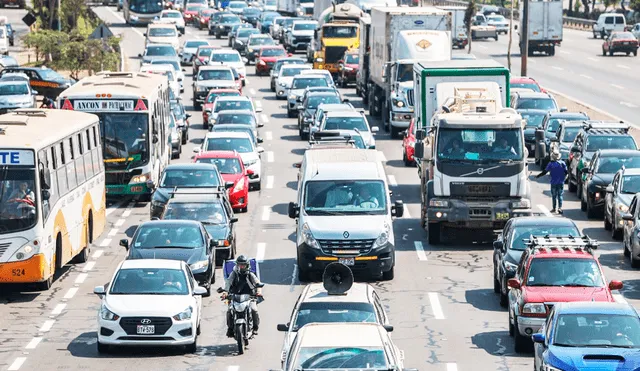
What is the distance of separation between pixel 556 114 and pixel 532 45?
4272 centimetres

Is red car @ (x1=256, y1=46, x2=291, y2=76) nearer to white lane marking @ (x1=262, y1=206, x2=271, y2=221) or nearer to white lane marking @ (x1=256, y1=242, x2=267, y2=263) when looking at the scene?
white lane marking @ (x1=262, y1=206, x2=271, y2=221)

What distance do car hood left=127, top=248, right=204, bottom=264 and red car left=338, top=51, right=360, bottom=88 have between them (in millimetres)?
45095

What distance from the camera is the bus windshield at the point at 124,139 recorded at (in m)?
40.9

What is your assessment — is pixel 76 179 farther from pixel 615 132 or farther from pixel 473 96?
pixel 615 132

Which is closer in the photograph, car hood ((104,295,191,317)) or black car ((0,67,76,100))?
car hood ((104,295,191,317))

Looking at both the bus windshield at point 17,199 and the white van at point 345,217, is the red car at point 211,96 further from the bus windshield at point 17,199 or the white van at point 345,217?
the bus windshield at point 17,199

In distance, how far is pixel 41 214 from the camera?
2898 centimetres

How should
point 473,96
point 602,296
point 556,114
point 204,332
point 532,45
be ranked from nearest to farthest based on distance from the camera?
point 602,296, point 204,332, point 473,96, point 556,114, point 532,45

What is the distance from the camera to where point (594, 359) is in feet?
63.4

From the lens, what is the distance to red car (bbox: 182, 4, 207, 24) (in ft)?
389

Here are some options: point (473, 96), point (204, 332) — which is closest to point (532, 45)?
point (473, 96)

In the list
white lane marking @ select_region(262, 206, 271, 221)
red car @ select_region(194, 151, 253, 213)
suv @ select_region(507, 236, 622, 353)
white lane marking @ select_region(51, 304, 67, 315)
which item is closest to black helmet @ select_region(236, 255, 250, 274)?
suv @ select_region(507, 236, 622, 353)

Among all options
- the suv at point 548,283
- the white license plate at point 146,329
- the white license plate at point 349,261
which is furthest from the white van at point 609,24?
the white license plate at point 146,329

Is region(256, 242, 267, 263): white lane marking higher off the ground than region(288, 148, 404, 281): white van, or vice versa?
region(288, 148, 404, 281): white van
